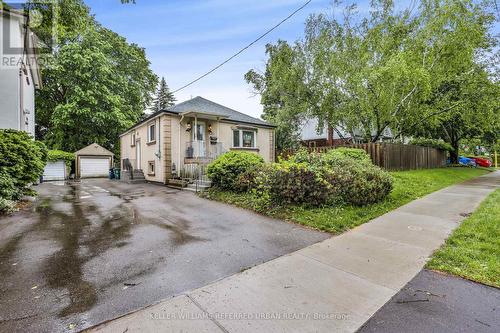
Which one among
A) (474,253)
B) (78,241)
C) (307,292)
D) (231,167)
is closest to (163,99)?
(231,167)

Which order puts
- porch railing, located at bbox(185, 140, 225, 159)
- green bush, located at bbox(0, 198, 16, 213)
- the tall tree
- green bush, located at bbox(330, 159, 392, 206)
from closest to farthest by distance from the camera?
green bush, located at bbox(0, 198, 16, 213) < green bush, located at bbox(330, 159, 392, 206) < porch railing, located at bbox(185, 140, 225, 159) < the tall tree

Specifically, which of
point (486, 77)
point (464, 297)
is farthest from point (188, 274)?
point (486, 77)

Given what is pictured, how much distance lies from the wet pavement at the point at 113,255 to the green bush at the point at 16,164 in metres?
0.85

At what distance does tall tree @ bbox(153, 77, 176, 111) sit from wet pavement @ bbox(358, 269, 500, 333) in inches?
1581

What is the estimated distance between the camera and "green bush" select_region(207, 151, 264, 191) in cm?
843

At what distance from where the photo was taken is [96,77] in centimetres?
2070

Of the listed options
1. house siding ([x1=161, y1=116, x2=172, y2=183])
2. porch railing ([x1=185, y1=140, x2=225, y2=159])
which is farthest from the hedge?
house siding ([x1=161, y1=116, x2=172, y2=183])

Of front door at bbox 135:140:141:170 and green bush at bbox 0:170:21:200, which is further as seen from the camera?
front door at bbox 135:140:141:170

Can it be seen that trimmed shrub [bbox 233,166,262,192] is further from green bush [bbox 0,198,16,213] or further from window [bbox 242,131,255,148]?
window [bbox 242,131,255,148]

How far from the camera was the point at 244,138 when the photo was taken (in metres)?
15.1

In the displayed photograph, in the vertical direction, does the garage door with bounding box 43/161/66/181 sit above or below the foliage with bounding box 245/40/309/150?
below

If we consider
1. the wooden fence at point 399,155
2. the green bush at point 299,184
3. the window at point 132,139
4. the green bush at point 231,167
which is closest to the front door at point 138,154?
the window at point 132,139

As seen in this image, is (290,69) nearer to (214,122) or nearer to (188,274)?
(214,122)

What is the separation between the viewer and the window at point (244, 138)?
1468cm
